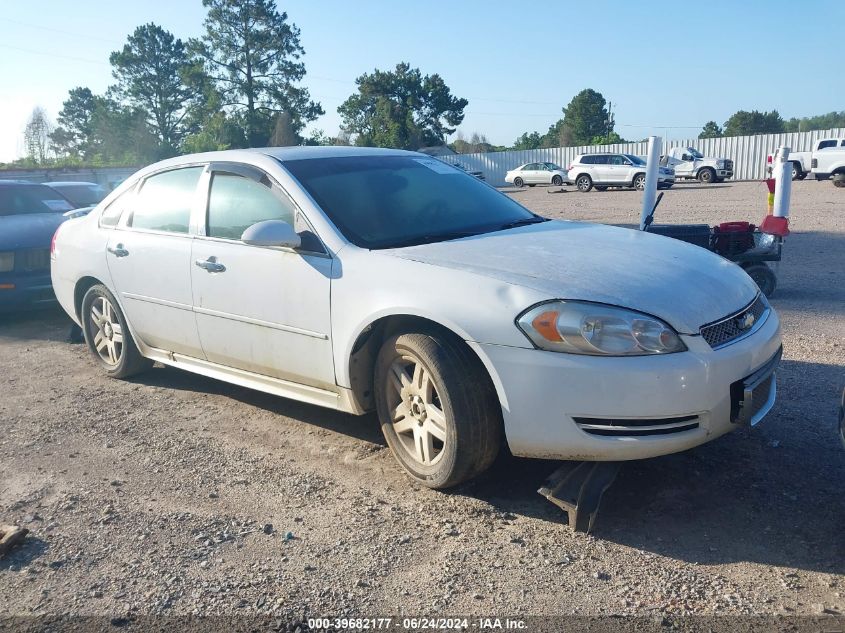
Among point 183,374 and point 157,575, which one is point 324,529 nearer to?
point 157,575

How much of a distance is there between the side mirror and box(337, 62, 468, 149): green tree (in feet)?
206

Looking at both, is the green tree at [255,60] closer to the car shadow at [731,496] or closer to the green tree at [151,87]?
the green tree at [151,87]

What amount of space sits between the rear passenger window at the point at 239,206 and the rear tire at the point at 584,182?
31585mm

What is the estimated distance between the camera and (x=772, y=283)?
7.82 meters

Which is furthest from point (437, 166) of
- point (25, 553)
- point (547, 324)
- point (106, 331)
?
point (25, 553)

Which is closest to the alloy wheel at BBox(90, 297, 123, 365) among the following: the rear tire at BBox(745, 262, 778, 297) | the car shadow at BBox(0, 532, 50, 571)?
the car shadow at BBox(0, 532, 50, 571)

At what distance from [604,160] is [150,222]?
31.2m

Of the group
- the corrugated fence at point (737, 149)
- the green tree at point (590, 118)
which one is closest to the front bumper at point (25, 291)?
the corrugated fence at point (737, 149)

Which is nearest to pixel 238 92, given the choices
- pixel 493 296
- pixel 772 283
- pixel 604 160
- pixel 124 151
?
pixel 124 151

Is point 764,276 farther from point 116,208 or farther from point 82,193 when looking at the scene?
point 82,193

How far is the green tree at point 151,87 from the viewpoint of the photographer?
193 feet

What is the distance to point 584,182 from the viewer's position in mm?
34938

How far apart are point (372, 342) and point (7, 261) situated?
550 cm

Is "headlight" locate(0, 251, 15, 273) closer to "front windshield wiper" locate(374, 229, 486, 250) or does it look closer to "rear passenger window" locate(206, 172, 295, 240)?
"rear passenger window" locate(206, 172, 295, 240)
